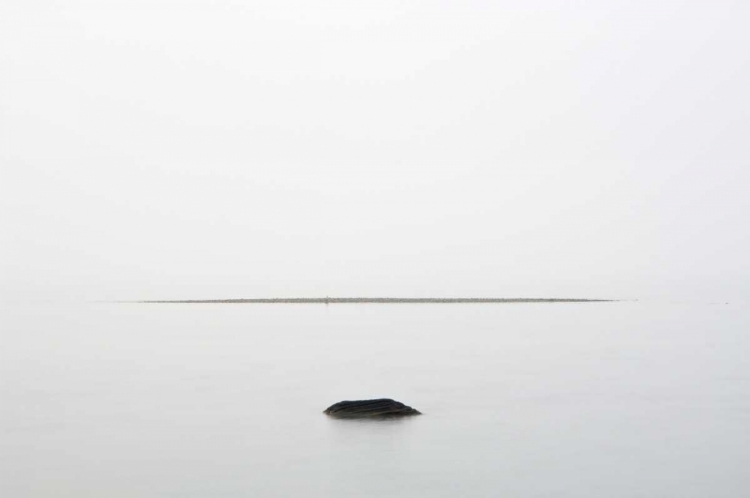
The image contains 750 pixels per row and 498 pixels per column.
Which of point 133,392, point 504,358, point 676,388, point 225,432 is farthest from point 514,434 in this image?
point 504,358

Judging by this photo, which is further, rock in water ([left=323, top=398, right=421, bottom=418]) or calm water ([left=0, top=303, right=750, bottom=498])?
rock in water ([left=323, top=398, right=421, bottom=418])

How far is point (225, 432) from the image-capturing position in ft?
78.1

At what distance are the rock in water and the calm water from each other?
60cm

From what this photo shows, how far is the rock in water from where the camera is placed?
23.7 m

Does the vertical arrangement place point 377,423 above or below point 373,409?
below

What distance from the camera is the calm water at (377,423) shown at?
18047 millimetres

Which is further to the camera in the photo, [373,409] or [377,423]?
[373,409]

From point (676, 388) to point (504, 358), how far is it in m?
13.5

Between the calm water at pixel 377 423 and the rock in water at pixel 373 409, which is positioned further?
the rock in water at pixel 373 409

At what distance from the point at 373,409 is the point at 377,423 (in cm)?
84

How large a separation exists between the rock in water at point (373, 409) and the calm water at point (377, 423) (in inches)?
23.4

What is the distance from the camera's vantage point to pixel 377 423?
75.5 feet

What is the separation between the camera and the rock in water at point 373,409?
2372 centimetres

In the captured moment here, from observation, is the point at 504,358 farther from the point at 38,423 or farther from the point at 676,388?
the point at 38,423
